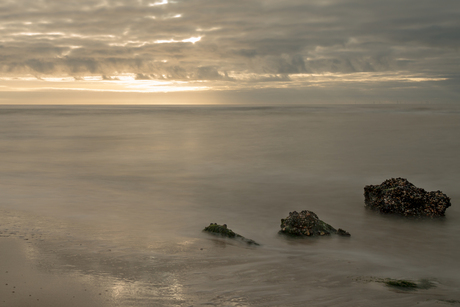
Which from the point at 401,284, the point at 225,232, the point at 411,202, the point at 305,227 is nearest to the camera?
the point at 401,284

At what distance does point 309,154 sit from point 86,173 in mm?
11139

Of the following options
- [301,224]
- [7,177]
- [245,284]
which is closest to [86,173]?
[7,177]

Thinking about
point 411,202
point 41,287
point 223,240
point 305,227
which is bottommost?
point 41,287

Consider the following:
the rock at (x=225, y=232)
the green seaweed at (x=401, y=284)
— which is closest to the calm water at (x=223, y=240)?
the green seaweed at (x=401, y=284)

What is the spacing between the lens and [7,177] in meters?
13.0

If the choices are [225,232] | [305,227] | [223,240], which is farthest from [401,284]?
[225,232]

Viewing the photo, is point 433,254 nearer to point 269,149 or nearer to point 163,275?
point 163,275

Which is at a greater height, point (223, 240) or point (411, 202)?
point (411, 202)

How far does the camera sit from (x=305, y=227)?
707cm

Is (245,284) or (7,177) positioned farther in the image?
(7,177)

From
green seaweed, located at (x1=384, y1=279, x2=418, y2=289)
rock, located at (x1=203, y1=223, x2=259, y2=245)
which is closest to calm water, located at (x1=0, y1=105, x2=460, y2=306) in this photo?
green seaweed, located at (x1=384, y1=279, x2=418, y2=289)

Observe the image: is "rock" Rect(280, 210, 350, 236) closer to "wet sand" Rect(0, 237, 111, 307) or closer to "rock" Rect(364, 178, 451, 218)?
"rock" Rect(364, 178, 451, 218)

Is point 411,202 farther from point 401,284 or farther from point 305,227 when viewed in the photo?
point 401,284

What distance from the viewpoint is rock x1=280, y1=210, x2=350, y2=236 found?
7.05 metres
